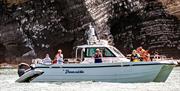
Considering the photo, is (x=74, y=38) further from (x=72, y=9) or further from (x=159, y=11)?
(x=159, y=11)

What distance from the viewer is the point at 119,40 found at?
2958 inches

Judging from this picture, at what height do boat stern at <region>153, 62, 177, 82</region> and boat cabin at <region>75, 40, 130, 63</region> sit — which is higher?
boat cabin at <region>75, 40, 130, 63</region>

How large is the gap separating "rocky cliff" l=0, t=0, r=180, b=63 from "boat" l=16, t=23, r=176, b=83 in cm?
3629

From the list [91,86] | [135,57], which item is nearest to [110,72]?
[135,57]

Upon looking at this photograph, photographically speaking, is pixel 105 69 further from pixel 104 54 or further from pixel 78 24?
pixel 78 24

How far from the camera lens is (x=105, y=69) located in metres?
35.9

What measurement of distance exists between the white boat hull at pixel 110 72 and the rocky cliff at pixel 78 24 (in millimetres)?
37252

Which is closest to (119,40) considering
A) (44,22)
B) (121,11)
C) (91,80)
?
(121,11)

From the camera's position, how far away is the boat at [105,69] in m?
35.7

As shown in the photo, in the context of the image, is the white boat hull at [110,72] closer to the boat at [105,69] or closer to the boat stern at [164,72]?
the boat at [105,69]

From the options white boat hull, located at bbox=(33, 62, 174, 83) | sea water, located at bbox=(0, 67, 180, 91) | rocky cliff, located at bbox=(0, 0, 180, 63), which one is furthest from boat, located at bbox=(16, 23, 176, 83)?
rocky cliff, located at bbox=(0, 0, 180, 63)

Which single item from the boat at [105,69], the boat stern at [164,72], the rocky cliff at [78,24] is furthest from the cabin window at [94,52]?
the rocky cliff at [78,24]

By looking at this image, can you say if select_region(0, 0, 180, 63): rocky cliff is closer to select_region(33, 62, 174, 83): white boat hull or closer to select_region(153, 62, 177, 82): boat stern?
select_region(153, 62, 177, 82): boat stern

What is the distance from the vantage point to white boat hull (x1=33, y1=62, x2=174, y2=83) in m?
35.6
